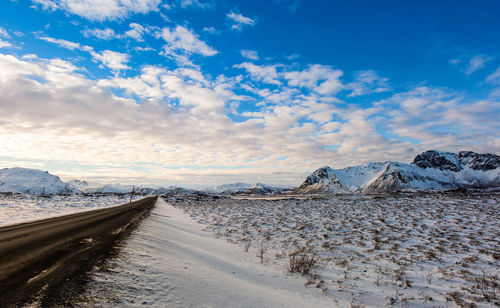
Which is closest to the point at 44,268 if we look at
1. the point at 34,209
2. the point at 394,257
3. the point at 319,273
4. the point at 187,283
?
the point at 187,283

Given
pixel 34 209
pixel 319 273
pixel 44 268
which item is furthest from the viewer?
pixel 34 209

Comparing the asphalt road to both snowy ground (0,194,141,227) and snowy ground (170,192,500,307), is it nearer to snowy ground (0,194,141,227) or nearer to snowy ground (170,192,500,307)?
snowy ground (170,192,500,307)

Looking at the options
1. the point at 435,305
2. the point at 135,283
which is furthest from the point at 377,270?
the point at 135,283

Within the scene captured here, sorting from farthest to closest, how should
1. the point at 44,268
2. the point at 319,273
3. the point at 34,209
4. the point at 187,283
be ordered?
the point at 34,209
the point at 319,273
the point at 44,268
the point at 187,283

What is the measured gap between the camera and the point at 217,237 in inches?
488

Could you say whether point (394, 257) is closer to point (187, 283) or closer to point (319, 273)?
point (319, 273)

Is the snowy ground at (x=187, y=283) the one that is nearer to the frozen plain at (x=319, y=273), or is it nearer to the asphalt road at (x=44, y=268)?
the frozen plain at (x=319, y=273)

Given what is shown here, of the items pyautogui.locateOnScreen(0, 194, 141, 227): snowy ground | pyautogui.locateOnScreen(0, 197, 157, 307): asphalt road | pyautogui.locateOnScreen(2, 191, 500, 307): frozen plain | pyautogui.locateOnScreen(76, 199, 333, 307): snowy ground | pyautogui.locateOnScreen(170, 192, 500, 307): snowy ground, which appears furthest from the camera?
pyautogui.locateOnScreen(0, 194, 141, 227): snowy ground

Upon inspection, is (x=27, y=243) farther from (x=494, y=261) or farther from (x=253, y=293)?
(x=494, y=261)

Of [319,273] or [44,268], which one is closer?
[44,268]

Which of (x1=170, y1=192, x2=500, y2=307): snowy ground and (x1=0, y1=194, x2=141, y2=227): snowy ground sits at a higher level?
(x1=170, y1=192, x2=500, y2=307): snowy ground

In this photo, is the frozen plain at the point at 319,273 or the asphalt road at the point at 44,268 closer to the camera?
the asphalt road at the point at 44,268

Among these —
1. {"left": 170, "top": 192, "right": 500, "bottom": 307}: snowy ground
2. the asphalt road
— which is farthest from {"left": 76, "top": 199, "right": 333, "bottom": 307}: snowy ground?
{"left": 170, "top": 192, "right": 500, "bottom": 307}: snowy ground

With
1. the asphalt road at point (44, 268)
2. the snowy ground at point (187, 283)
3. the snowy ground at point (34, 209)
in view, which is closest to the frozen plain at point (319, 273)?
the snowy ground at point (187, 283)
